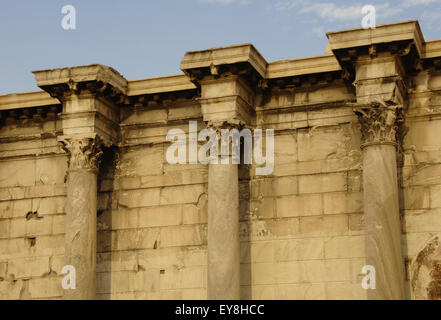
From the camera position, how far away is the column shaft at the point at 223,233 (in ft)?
52.5

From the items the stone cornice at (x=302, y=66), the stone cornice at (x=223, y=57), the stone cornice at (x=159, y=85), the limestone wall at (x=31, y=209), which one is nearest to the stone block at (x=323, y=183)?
the stone cornice at (x=302, y=66)

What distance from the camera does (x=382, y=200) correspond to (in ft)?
50.0

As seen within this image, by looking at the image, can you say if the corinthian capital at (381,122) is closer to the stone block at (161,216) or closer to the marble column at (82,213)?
A: the stone block at (161,216)

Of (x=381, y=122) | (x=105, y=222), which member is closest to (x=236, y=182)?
(x=381, y=122)

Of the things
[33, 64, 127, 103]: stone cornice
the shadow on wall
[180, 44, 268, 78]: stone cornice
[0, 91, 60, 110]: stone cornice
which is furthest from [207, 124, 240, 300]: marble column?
[0, 91, 60, 110]: stone cornice

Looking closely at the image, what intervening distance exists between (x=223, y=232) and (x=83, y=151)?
11.4 feet

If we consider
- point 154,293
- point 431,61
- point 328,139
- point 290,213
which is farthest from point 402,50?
point 154,293

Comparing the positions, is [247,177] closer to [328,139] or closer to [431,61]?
[328,139]

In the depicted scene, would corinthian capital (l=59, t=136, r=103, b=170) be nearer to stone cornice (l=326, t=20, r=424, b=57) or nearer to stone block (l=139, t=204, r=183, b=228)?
stone block (l=139, t=204, r=183, b=228)

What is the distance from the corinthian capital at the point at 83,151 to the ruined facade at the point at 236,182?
3 cm

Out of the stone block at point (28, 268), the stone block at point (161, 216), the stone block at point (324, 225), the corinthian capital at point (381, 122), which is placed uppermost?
the corinthian capital at point (381, 122)

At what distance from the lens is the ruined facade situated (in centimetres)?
1571

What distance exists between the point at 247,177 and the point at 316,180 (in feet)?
4.58

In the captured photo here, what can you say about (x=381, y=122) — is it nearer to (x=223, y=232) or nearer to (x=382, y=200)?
(x=382, y=200)
